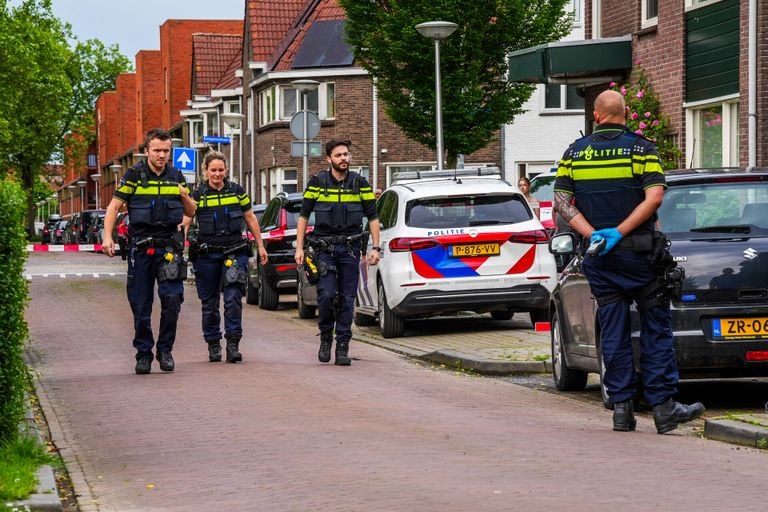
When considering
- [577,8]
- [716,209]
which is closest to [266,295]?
[716,209]

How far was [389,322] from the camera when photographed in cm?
1744

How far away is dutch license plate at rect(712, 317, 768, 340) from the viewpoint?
9.98m

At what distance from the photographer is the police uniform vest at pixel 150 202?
12594 millimetres

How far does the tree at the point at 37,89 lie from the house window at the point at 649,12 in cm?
2964

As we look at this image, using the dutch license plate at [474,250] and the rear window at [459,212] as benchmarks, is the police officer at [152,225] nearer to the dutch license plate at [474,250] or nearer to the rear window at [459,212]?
the rear window at [459,212]

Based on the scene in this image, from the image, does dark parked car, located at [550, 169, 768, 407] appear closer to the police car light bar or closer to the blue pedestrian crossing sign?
the police car light bar

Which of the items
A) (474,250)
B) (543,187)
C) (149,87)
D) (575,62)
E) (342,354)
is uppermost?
(149,87)

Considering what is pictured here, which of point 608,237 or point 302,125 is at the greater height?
point 302,125

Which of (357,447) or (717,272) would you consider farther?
(717,272)

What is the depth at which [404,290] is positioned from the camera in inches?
665

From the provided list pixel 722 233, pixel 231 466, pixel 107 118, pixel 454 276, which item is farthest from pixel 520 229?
pixel 107 118

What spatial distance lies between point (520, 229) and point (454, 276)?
90 cm

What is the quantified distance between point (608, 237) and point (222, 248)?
17.8ft

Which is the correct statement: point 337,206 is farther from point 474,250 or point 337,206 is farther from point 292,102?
point 292,102
